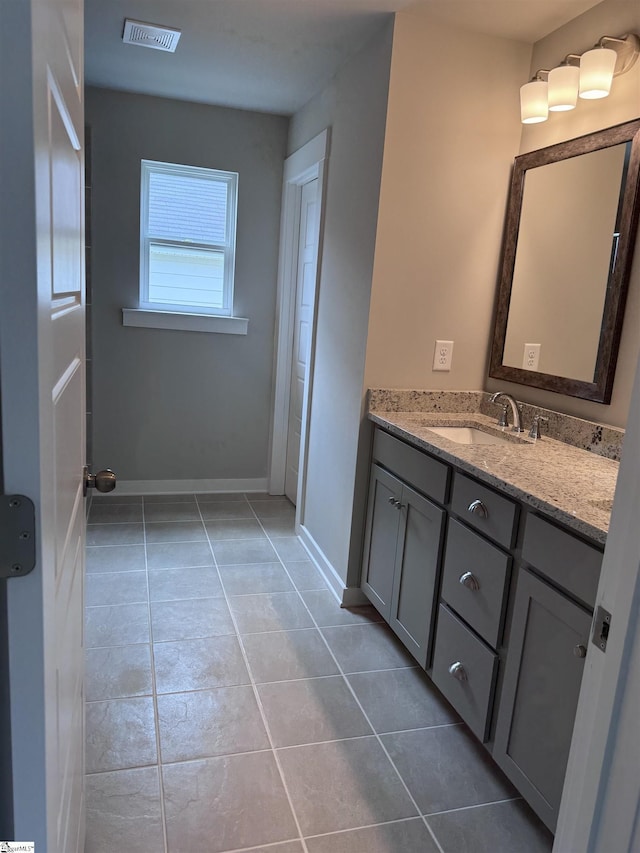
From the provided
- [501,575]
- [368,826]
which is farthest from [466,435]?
[368,826]

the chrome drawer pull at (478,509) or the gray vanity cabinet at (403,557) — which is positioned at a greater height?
the chrome drawer pull at (478,509)

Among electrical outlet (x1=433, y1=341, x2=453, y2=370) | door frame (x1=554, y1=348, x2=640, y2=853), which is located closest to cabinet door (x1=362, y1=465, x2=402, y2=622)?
electrical outlet (x1=433, y1=341, x2=453, y2=370)

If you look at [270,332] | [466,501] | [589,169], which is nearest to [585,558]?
[466,501]

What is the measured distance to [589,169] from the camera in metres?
2.22

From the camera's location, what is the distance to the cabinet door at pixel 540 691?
149cm

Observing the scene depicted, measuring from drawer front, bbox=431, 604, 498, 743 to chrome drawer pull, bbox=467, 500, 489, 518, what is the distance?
0.38 m

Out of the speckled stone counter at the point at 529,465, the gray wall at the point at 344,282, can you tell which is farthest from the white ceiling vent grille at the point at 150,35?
Result: the speckled stone counter at the point at 529,465

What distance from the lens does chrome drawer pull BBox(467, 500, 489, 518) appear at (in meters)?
1.85

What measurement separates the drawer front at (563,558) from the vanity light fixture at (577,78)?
4.87 ft

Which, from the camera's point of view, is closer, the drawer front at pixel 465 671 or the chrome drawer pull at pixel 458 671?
the drawer front at pixel 465 671

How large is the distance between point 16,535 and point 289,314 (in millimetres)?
3524

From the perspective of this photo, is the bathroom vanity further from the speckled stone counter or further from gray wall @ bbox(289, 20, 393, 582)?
gray wall @ bbox(289, 20, 393, 582)

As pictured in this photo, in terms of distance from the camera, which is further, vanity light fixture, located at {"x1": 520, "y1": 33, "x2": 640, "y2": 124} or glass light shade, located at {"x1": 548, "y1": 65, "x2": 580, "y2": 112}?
glass light shade, located at {"x1": 548, "y1": 65, "x2": 580, "y2": 112}

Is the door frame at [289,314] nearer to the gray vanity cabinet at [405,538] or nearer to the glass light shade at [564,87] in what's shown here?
the gray vanity cabinet at [405,538]
